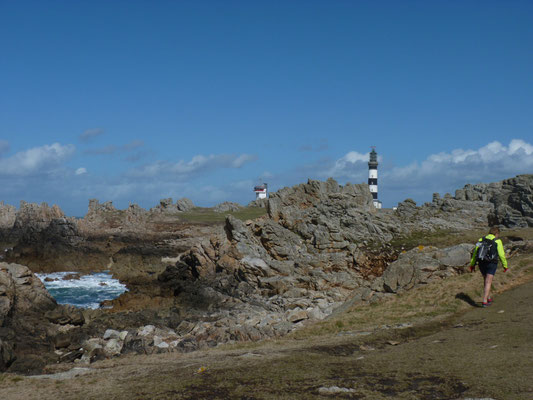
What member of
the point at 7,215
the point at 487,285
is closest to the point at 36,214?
the point at 7,215

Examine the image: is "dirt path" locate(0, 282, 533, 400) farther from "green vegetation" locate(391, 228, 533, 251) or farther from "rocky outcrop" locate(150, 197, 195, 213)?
"rocky outcrop" locate(150, 197, 195, 213)

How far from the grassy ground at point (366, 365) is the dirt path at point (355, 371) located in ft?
0.09

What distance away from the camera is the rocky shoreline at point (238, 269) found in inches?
1042

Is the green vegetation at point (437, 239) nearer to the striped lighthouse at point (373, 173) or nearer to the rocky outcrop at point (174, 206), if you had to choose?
the striped lighthouse at point (373, 173)

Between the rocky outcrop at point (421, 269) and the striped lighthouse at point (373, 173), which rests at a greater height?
the striped lighthouse at point (373, 173)

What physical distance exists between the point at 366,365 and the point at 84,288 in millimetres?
52997

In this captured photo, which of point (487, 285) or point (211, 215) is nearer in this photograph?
point (487, 285)

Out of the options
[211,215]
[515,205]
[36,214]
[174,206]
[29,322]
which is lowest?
[29,322]

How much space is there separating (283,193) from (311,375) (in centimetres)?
5872

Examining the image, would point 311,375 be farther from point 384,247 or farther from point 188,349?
point 384,247

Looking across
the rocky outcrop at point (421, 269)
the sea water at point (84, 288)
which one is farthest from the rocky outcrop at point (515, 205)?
the sea water at point (84, 288)

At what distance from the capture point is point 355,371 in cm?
1241

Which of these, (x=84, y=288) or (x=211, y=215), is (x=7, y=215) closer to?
(x=211, y=215)

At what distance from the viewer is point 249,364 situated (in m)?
14.2
